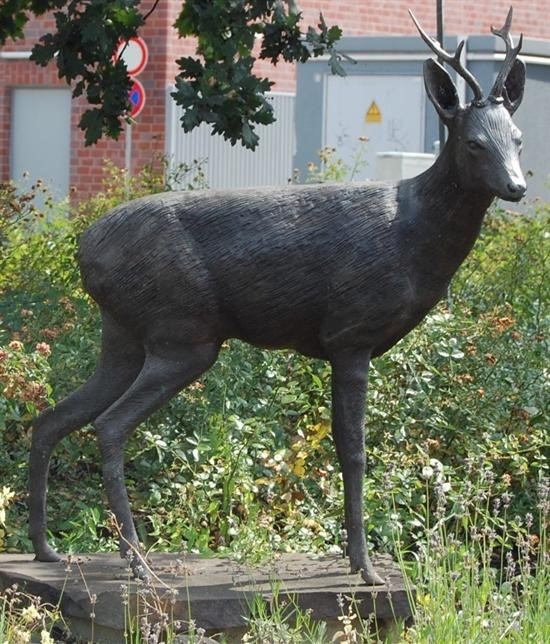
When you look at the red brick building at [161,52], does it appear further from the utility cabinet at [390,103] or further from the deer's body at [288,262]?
the deer's body at [288,262]

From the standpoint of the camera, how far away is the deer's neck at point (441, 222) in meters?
5.83

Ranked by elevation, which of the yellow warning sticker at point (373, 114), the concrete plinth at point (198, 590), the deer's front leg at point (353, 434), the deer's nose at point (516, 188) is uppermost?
the yellow warning sticker at point (373, 114)

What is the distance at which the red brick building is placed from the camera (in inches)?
799

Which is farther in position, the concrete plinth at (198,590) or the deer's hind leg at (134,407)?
the deer's hind leg at (134,407)

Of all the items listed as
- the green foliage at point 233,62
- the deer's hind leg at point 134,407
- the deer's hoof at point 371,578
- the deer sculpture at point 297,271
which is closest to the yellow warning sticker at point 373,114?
the green foliage at point 233,62

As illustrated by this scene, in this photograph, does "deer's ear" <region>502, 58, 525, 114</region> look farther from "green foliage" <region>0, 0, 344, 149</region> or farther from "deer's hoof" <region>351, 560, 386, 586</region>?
"green foliage" <region>0, 0, 344, 149</region>

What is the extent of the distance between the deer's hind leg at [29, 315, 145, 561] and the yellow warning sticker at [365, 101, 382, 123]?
10.8 meters

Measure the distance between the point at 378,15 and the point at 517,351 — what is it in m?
15.7

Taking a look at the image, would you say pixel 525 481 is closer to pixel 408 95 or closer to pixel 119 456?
pixel 119 456

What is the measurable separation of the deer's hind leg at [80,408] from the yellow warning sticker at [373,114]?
10.8 meters

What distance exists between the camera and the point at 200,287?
19.4 ft

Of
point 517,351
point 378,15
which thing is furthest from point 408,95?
point 517,351

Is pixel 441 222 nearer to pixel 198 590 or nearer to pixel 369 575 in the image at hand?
pixel 369 575

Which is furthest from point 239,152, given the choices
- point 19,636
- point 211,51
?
point 19,636
